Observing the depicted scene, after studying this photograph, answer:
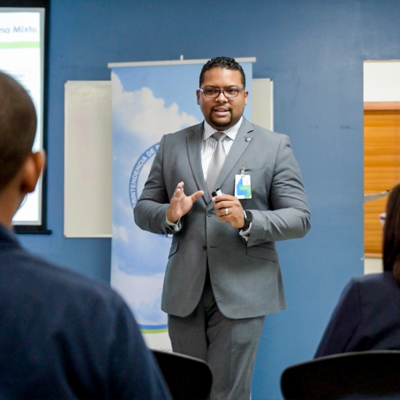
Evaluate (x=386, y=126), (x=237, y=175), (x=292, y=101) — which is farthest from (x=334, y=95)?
(x=386, y=126)

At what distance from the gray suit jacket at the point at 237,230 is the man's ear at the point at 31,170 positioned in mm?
1404

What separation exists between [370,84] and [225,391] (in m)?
4.74

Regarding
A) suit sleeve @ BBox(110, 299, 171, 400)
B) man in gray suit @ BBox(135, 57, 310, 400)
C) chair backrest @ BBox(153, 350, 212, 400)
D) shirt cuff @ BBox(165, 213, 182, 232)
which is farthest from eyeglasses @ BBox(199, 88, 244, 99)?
suit sleeve @ BBox(110, 299, 171, 400)

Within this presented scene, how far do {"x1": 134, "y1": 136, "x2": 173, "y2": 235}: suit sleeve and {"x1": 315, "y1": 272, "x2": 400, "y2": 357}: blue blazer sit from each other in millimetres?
1033

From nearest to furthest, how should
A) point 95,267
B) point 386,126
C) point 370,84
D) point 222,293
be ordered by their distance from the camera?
point 222,293, point 95,267, point 370,84, point 386,126

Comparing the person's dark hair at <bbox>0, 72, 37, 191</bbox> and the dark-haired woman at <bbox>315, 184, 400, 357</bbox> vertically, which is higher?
the person's dark hair at <bbox>0, 72, 37, 191</bbox>

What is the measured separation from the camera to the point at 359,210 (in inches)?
137

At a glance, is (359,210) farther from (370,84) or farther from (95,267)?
(370,84)

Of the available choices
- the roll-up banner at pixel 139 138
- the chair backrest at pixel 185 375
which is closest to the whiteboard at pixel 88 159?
the roll-up banner at pixel 139 138

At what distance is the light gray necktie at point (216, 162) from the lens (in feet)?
7.54

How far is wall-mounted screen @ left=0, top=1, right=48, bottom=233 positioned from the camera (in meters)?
3.62

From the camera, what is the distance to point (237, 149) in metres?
2.30

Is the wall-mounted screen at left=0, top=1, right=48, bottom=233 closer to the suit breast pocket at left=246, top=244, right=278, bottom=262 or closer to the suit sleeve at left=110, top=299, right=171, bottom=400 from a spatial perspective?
the suit breast pocket at left=246, top=244, right=278, bottom=262

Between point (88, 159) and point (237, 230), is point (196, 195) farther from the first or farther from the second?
point (88, 159)
